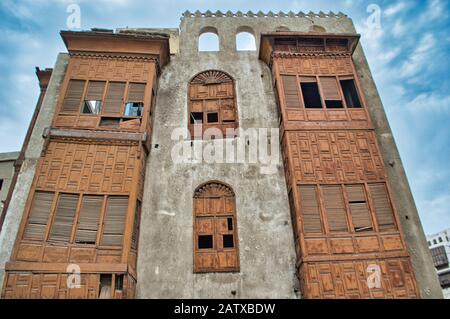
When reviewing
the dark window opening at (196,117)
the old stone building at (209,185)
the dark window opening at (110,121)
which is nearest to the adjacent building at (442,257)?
the old stone building at (209,185)

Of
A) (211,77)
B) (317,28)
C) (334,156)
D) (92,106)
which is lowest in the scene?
(334,156)

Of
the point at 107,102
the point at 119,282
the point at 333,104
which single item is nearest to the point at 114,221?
the point at 119,282

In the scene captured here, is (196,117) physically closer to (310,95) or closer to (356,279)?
(310,95)

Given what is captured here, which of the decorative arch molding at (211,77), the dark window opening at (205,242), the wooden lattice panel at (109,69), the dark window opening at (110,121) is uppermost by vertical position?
the decorative arch molding at (211,77)

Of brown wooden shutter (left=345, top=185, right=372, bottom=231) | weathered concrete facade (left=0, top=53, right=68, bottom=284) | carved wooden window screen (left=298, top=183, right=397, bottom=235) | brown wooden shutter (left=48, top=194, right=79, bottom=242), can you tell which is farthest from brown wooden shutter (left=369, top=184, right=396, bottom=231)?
weathered concrete facade (left=0, top=53, right=68, bottom=284)

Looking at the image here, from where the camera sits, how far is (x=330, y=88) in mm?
12938

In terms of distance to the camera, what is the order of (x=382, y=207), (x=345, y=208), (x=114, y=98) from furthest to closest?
(x=114, y=98), (x=382, y=207), (x=345, y=208)

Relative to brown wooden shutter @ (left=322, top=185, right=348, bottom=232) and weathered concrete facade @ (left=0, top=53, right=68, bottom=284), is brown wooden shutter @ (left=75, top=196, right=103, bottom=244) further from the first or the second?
brown wooden shutter @ (left=322, top=185, right=348, bottom=232)

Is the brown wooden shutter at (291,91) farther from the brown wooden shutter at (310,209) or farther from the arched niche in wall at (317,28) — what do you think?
the arched niche in wall at (317,28)

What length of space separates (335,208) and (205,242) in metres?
4.35

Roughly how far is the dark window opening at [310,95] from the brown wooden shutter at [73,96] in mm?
8439

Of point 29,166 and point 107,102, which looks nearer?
point 29,166

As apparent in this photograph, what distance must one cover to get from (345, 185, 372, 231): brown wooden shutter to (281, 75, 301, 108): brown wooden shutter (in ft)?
12.2

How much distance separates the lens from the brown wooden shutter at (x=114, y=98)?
12125 mm
